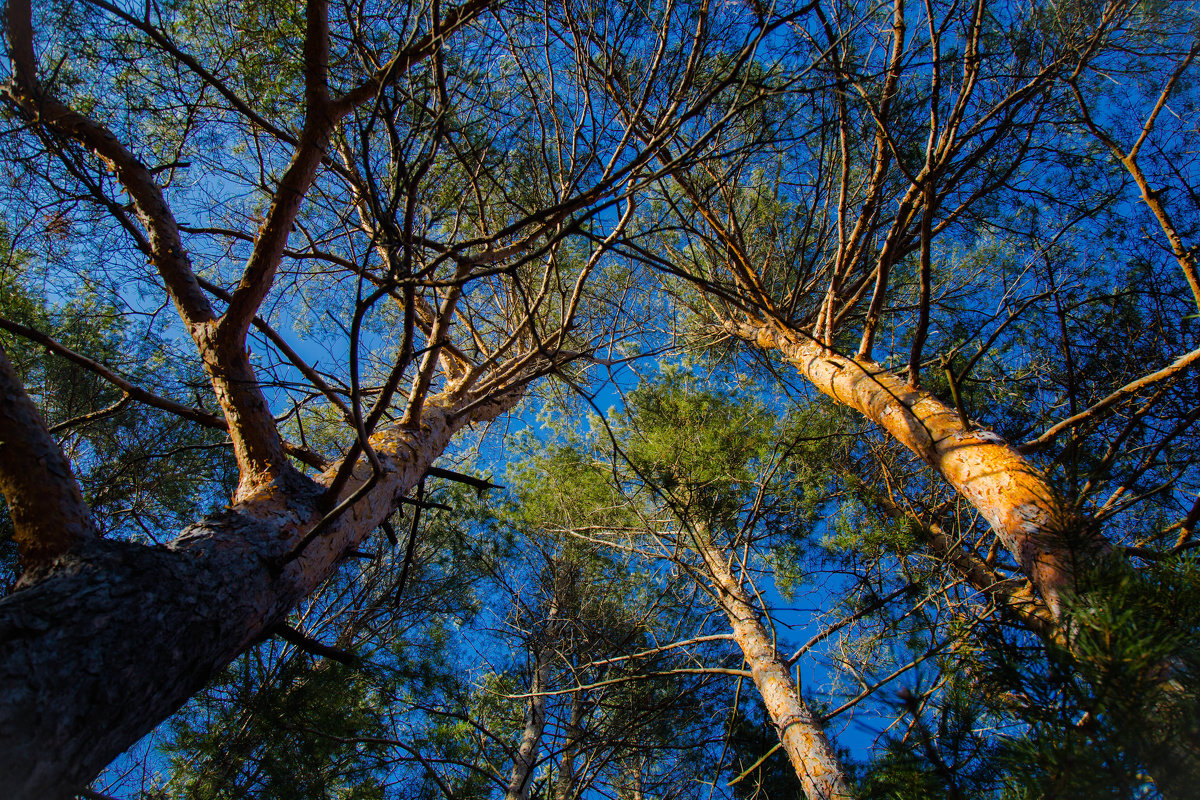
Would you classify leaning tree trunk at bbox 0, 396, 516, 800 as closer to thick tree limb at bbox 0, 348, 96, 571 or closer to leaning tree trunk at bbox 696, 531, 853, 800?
thick tree limb at bbox 0, 348, 96, 571

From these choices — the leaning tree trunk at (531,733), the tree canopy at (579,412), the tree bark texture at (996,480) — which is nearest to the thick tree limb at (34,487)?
the tree canopy at (579,412)

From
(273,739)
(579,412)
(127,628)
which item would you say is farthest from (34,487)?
(579,412)

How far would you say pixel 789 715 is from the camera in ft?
7.98

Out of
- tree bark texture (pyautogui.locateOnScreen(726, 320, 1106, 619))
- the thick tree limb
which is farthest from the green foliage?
tree bark texture (pyautogui.locateOnScreen(726, 320, 1106, 619))

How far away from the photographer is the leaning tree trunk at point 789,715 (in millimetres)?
2084

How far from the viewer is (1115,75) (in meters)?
2.77

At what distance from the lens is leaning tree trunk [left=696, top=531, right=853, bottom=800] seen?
6.84 feet

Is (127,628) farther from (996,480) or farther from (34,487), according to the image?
(996,480)

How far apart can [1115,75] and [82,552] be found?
181 inches

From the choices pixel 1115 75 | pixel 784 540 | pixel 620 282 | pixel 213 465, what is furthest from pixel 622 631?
pixel 1115 75

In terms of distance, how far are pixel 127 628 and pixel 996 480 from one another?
212 centimetres

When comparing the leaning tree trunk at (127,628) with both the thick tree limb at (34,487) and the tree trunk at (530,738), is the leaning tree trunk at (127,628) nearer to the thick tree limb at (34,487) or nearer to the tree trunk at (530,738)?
the thick tree limb at (34,487)

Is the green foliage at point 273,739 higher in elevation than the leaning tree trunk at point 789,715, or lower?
higher

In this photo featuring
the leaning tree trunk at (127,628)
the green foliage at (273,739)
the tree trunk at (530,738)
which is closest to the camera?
the leaning tree trunk at (127,628)
